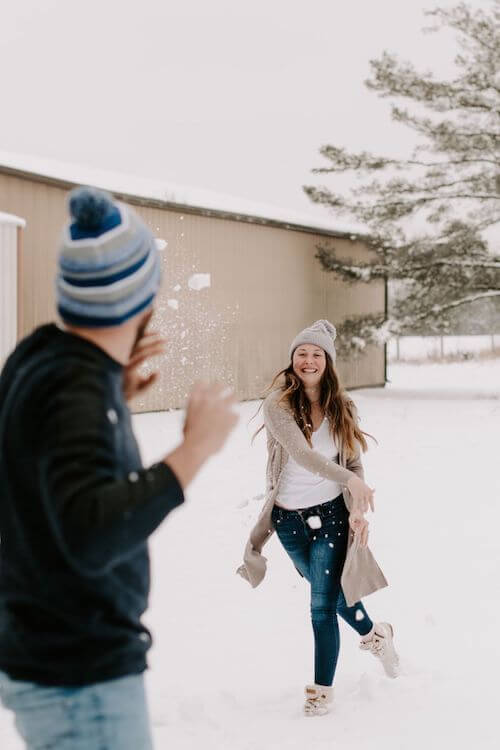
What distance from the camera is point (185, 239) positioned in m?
20.1

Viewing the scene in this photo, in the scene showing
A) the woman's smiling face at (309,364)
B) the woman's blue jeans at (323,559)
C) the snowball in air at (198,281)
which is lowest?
the woman's blue jeans at (323,559)

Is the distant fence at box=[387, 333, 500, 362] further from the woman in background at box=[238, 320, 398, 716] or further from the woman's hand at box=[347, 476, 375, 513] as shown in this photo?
the woman's hand at box=[347, 476, 375, 513]

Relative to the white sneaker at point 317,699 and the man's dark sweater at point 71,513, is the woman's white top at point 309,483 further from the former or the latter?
the man's dark sweater at point 71,513

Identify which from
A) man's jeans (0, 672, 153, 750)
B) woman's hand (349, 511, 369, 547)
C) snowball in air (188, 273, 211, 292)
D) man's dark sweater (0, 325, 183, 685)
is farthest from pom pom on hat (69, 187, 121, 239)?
snowball in air (188, 273, 211, 292)

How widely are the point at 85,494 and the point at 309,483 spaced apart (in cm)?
305

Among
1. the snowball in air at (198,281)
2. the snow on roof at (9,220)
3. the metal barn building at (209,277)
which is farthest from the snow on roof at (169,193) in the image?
the snow on roof at (9,220)

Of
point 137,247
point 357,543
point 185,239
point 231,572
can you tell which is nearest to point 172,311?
point 185,239

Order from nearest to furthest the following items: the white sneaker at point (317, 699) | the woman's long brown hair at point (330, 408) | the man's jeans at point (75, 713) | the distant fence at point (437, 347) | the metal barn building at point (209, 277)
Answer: the man's jeans at point (75, 713)
the white sneaker at point (317, 699)
the woman's long brown hair at point (330, 408)
the metal barn building at point (209, 277)
the distant fence at point (437, 347)

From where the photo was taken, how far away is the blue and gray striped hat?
1691mm

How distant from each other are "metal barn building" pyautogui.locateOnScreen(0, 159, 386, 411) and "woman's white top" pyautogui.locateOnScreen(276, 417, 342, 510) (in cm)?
1114

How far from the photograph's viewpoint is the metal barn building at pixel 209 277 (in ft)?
54.1

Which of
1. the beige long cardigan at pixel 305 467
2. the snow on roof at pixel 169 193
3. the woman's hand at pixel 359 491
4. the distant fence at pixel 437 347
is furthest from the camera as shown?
the distant fence at pixel 437 347

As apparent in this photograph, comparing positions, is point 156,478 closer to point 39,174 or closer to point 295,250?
point 39,174

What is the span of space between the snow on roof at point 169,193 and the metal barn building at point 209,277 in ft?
0.26
